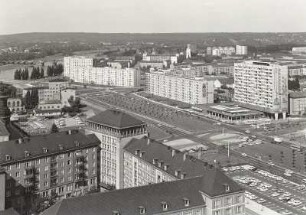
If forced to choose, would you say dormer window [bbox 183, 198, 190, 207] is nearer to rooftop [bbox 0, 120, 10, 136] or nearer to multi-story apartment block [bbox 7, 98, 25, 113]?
rooftop [bbox 0, 120, 10, 136]

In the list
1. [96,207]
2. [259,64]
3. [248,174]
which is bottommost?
[248,174]

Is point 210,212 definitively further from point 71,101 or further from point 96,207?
point 71,101

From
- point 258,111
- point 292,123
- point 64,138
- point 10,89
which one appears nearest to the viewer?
point 64,138

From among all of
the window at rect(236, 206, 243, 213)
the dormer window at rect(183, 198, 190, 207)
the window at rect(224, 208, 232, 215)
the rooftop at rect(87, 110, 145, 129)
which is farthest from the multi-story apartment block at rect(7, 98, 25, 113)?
the dormer window at rect(183, 198, 190, 207)

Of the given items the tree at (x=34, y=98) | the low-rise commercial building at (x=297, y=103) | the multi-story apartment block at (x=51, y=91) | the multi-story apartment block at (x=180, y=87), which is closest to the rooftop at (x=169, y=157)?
the low-rise commercial building at (x=297, y=103)

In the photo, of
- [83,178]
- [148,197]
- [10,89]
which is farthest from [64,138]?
[10,89]

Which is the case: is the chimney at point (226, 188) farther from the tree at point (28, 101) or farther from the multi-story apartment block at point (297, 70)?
the multi-story apartment block at point (297, 70)

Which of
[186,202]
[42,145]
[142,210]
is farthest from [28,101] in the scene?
[142,210]
